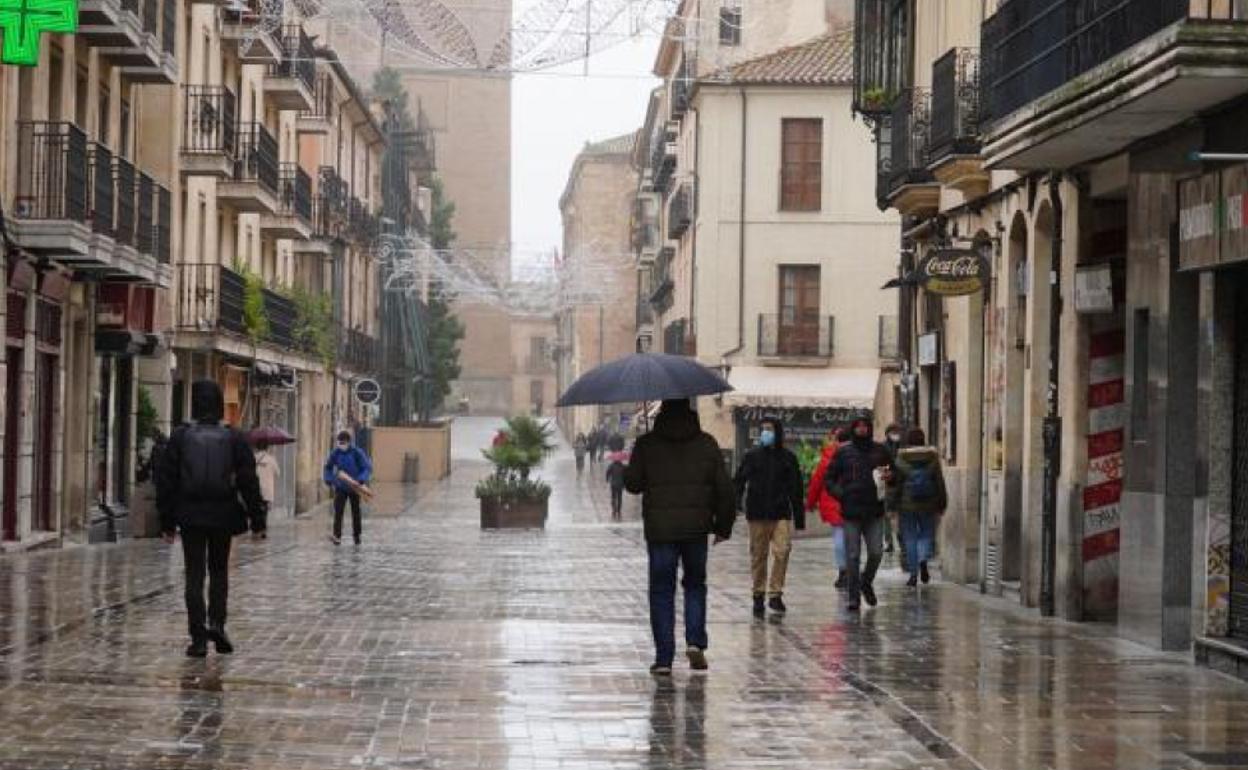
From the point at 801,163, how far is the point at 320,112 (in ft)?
38.2

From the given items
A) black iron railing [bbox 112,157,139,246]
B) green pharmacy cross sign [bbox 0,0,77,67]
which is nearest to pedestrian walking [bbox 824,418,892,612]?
green pharmacy cross sign [bbox 0,0,77,67]

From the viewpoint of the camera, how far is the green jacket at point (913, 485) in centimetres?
2491

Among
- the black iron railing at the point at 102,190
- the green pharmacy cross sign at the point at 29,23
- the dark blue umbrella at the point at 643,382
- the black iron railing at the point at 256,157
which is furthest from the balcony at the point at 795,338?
the dark blue umbrella at the point at 643,382

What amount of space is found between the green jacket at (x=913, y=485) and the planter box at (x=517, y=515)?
1964cm

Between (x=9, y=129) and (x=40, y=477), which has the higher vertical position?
(x=9, y=129)

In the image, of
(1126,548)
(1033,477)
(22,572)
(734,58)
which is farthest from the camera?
(734,58)

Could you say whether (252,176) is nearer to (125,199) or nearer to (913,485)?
(125,199)

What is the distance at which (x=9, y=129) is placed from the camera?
27.9 metres

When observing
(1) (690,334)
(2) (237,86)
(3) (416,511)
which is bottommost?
(3) (416,511)

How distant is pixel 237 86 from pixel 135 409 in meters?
12.1

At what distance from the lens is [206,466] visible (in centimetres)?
1515

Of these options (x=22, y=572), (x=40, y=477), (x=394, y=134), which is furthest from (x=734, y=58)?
(x=22, y=572)

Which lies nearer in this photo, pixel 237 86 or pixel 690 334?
pixel 237 86

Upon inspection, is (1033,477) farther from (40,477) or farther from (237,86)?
(237,86)
